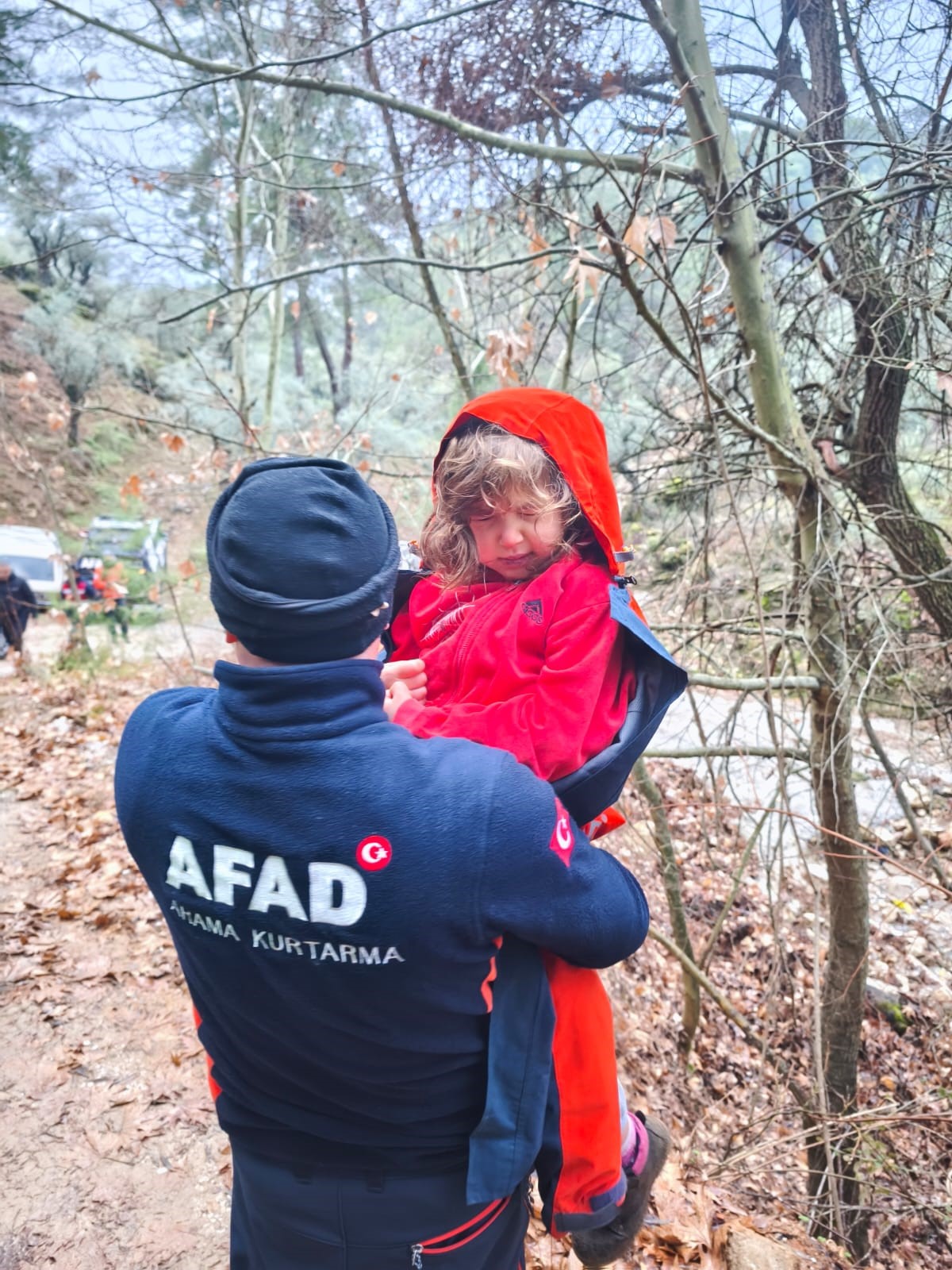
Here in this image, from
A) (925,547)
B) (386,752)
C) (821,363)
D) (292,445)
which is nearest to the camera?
(386,752)

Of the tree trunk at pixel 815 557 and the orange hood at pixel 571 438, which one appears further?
the tree trunk at pixel 815 557

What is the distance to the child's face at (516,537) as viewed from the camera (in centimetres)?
157

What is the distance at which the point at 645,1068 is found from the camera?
4211 mm

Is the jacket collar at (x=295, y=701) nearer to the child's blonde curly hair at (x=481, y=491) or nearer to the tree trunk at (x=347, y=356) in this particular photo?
the child's blonde curly hair at (x=481, y=491)

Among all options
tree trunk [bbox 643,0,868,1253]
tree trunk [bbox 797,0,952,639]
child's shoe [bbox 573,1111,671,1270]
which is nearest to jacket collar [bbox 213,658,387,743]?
child's shoe [bbox 573,1111,671,1270]

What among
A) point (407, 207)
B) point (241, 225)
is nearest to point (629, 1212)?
point (407, 207)

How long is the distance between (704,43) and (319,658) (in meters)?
3.12

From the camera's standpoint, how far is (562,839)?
1053 millimetres

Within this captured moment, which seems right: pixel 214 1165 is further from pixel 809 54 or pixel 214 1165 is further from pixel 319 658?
pixel 809 54

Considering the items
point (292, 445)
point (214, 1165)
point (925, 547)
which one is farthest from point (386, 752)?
point (292, 445)

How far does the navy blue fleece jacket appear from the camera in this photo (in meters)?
0.94

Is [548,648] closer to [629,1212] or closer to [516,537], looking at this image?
[516,537]

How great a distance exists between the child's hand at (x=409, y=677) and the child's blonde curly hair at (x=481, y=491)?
0.28 meters

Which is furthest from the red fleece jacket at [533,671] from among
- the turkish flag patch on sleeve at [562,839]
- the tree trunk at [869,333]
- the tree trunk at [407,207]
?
the tree trunk at [407,207]
